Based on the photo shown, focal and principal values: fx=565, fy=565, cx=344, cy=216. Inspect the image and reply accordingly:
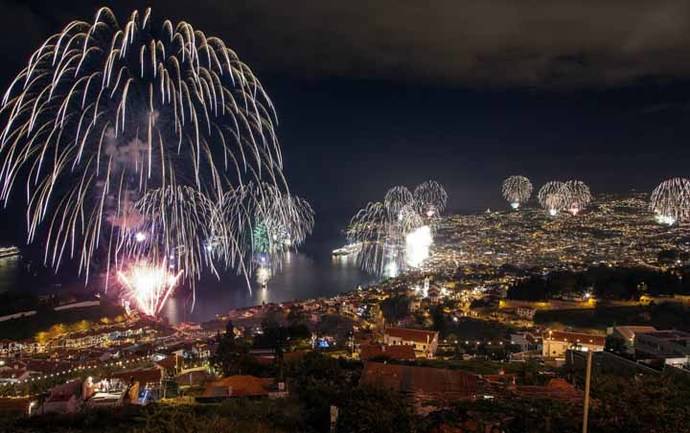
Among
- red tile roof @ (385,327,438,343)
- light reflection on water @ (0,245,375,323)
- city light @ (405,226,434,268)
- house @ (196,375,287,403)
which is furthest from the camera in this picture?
city light @ (405,226,434,268)

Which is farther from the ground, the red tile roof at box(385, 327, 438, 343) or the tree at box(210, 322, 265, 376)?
the red tile roof at box(385, 327, 438, 343)

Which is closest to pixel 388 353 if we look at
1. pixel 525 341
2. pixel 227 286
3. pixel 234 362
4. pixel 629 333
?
pixel 234 362

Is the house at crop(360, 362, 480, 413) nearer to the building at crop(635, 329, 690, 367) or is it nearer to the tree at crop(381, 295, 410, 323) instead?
the building at crop(635, 329, 690, 367)

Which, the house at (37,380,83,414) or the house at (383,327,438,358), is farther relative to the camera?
Result: the house at (383,327,438,358)

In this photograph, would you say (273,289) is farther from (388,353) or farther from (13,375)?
(388,353)

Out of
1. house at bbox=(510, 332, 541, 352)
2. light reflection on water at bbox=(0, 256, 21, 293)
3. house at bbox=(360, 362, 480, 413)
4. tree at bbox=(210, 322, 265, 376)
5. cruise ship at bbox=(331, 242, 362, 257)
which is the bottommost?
light reflection on water at bbox=(0, 256, 21, 293)

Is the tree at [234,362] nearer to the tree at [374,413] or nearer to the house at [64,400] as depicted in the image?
the house at [64,400]

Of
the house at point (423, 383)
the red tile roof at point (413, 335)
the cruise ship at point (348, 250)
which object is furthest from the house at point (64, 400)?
the cruise ship at point (348, 250)

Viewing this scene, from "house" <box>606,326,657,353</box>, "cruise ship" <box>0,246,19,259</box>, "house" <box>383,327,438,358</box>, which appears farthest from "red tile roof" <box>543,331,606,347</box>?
"cruise ship" <box>0,246,19,259</box>
